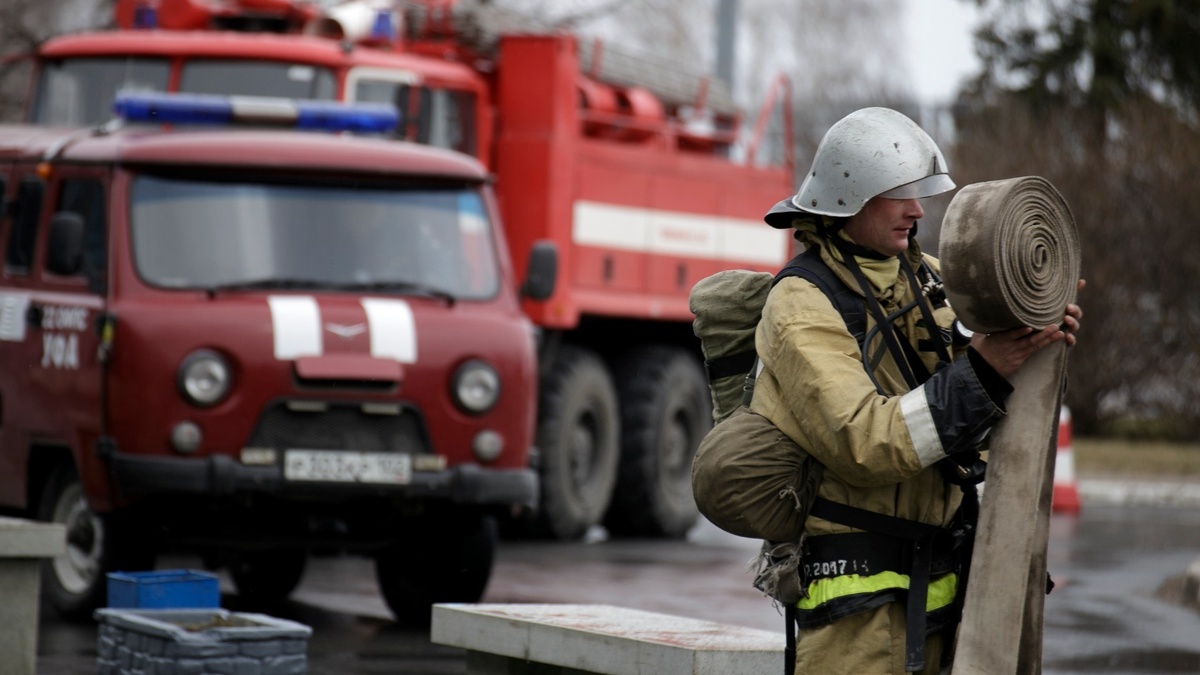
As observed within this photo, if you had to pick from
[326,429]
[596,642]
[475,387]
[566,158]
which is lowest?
[596,642]

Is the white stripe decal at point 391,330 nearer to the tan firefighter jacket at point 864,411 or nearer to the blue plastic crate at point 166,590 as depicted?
the blue plastic crate at point 166,590

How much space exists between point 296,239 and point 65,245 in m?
1.04

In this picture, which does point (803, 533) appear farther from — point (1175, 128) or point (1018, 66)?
point (1018, 66)

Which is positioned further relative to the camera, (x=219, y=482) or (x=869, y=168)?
(x=219, y=482)

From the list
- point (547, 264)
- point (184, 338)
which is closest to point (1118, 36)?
point (547, 264)

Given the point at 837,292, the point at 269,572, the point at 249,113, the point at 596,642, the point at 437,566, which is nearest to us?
the point at 837,292

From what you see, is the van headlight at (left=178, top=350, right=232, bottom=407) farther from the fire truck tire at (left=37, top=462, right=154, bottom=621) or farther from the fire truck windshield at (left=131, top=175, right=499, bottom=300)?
the fire truck tire at (left=37, top=462, right=154, bottom=621)

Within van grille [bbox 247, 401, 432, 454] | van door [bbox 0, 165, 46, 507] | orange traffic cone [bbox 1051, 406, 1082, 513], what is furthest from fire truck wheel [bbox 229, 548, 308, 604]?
orange traffic cone [bbox 1051, 406, 1082, 513]

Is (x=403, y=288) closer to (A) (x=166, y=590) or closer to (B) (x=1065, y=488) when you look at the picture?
(A) (x=166, y=590)

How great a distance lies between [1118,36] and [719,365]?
25.3 m

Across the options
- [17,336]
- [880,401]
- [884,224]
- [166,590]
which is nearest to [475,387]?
[17,336]

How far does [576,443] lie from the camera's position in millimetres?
14219

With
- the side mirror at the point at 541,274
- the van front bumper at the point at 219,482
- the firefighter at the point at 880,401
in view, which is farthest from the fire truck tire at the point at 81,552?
the firefighter at the point at 880,401

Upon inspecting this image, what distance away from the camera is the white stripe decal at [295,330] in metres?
9.41
